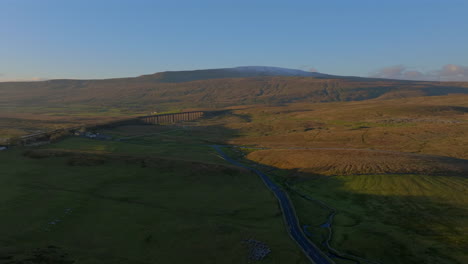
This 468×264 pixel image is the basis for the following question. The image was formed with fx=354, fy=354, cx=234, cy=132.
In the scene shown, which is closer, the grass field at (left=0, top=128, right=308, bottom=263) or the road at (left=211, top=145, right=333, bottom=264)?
the grass field at (left=0, top=128, right=308, bottom=263)

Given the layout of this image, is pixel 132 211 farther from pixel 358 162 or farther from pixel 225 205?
pixel 358 162

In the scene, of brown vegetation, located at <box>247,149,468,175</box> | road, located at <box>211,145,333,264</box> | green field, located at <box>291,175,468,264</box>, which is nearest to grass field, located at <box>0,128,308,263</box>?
road, located at <box>211,145,333,264</box>

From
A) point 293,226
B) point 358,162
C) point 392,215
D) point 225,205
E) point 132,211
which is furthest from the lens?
point 358,162

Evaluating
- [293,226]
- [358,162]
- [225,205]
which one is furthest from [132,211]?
[358,162]

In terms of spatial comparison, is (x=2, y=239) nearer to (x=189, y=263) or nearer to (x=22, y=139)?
(x=189, y=263)


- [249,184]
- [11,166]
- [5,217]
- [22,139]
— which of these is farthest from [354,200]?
[22,139]

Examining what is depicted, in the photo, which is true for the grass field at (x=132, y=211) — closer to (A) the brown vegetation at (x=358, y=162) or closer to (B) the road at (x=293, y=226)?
(B) the road at (x=293, y=226)

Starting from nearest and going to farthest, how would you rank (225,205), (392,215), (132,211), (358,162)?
(132,211) → (225,205) → (392,215) → (358,162)

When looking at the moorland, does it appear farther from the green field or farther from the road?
the road
